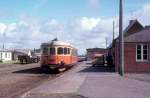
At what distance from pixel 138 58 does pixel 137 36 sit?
1.88 metres

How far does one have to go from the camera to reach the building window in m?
35.2

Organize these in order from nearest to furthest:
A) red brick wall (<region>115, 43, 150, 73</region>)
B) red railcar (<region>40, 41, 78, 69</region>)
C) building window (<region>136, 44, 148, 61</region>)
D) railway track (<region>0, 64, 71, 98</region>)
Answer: railway track (<region>0, 64, 71, 98</region>)
building window (<region>136, 44, 148, 61</region>)
red brick wall (<region>115, 43, 150, 73</region>)
red railcar (<region>40, 41, 78, 69</region>)

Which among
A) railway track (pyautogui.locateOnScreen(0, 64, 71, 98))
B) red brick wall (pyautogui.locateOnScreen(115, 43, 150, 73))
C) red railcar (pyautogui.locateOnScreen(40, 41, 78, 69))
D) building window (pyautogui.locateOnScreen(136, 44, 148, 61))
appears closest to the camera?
railway track (pyautogui.locateOnScreen(0, 64, 71, 98))

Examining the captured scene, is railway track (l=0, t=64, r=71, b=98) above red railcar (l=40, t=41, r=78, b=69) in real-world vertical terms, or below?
below

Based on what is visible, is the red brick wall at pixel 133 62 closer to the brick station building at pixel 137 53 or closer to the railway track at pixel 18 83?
the brick station building at pixel 137 53

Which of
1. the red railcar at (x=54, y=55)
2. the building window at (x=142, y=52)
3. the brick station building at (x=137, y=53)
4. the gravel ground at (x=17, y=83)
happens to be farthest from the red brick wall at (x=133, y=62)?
the gravel ground at (x=17, y=83)

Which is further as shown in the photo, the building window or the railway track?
the building window

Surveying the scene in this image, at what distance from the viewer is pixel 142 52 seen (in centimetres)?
3531

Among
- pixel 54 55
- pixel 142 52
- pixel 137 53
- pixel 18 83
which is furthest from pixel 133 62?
pixel 18 83

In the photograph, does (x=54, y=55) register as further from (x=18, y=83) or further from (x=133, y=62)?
(x=18, y=83)

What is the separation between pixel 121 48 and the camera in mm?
31797

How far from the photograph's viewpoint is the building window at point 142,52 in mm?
35250

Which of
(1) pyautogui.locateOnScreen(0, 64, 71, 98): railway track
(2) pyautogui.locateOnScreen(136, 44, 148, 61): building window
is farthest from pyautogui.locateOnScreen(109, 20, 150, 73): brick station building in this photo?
(1) pyautogui.locateOnScreen(0, 64, 71, 98): railway track

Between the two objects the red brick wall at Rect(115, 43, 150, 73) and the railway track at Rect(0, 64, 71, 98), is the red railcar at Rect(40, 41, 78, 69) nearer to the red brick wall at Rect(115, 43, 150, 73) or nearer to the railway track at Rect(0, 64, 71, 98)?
the railway track at Rect(0, 64, 71, 98)
